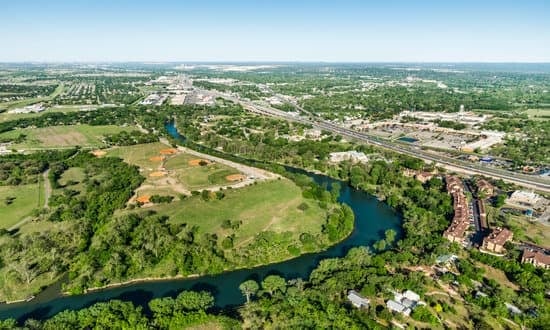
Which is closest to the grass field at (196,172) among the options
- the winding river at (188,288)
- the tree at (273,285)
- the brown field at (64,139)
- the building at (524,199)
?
the winding river at (188,288)

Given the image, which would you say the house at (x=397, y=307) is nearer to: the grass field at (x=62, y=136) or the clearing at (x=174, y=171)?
the clearing at (x=174, y=171)

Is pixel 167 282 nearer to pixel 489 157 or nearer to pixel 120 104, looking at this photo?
pixel 489 157

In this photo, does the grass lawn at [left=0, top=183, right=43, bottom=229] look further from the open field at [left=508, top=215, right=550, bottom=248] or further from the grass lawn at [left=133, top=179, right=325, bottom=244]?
the open field at [left=508, top=215, right=550, bottom=248]

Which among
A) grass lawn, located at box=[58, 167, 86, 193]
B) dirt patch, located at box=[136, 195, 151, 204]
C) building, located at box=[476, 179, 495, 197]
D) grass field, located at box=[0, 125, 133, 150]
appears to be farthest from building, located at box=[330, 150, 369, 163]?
grass field, located at box=[0, 125, 133, 150]

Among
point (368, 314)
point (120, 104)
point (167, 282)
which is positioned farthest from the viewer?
point (120, 104)

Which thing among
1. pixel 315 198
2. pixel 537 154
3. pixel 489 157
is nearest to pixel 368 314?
pixel 315 198

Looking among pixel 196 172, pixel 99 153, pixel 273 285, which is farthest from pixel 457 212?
pixel 99 153
